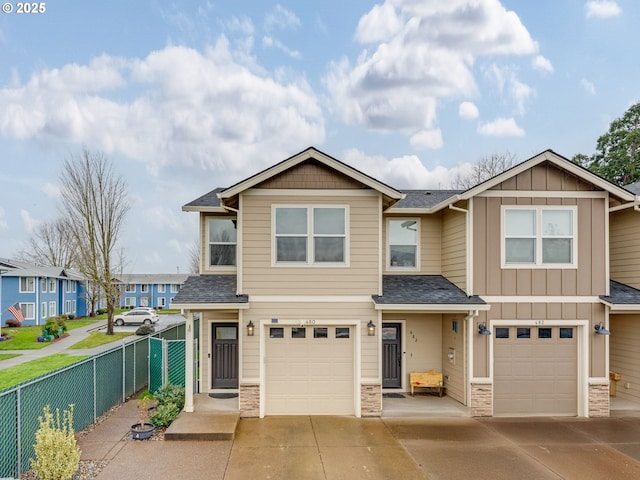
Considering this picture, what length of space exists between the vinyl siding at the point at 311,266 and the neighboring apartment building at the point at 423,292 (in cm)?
2

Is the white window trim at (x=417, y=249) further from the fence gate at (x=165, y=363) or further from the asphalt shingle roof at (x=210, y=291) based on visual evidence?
the fence gate at (x=165, y=363)

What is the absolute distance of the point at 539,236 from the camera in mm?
10164

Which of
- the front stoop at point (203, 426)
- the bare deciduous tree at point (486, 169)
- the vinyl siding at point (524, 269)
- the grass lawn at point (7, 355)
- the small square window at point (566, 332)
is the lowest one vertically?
the grass lawn at point (7, 355)

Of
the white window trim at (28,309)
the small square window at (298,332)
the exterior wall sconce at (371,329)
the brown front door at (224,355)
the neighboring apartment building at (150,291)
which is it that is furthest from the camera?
the neighboring apartment building at (150,291)

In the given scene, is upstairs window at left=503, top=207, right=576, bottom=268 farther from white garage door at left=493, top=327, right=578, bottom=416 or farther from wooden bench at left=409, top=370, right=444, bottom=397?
wooden bench at left=409, top=370, right=444, bottom=397

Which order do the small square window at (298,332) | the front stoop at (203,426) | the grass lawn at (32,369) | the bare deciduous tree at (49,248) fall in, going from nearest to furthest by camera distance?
the front stoop at (203,426) < the small square window at (298,332) < the grass lawn at (32,369) < the bare deciduous tree at (49,248)

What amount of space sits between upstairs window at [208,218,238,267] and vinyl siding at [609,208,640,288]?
10.3 m

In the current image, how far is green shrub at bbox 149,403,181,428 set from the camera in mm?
8789

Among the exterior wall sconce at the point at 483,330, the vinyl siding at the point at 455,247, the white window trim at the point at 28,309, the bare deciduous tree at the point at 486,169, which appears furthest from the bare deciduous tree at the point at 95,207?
the exterior wall sconce at the point at 483,330

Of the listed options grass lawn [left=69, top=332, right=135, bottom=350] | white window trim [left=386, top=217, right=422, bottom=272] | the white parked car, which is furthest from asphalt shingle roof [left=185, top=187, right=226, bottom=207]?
the white parked car

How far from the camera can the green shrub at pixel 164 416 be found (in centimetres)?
879

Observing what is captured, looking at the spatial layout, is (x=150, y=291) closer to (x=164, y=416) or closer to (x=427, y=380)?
(x=164, y=416)

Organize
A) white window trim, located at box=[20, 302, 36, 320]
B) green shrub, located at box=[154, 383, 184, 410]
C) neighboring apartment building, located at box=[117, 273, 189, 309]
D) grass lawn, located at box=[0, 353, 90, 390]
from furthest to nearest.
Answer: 1. neighboring apartment building, located at box=[117, 273, 189, 309]
2. white window trim, located at box=[20, 302, 36, 320]
3. grass lawn, located at box=[0, 353, 90, 390]
4. green shrub, located at box=[154, 383, 184, 410]

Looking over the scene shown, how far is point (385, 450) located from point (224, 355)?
5221mm
